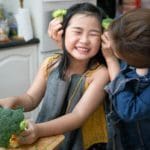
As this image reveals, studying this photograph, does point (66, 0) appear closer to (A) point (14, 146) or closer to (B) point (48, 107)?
(B) point (48, 107)

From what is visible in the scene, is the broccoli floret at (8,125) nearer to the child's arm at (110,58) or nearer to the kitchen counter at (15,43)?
the child's arm at (110,58)

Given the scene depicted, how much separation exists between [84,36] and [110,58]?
4.9 inches

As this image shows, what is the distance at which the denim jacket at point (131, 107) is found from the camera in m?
1.08

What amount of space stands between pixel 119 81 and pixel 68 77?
269 mm

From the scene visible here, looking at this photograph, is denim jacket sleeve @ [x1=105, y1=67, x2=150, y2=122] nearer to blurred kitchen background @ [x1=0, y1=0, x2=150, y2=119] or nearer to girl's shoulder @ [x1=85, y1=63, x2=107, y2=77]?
girl's shoulder @ [x1=85, y1=63, x2=107, y2=77]

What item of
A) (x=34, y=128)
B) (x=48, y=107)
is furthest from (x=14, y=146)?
(x=48, y=107)

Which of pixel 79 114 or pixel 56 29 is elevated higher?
pixel 56 29

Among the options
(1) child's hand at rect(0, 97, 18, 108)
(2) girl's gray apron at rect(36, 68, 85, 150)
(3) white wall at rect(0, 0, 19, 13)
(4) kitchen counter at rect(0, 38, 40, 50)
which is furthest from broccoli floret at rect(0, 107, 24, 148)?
(3) white wall at rect(0, 0, 19, 13)

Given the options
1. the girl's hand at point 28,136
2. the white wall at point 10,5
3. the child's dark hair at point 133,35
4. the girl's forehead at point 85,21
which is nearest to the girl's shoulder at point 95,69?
the girl's forehead at point 85,21

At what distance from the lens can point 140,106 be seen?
1070 millimetres

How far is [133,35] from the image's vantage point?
995 mm

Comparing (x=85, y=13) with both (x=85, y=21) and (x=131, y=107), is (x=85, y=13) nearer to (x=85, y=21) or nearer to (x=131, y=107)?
(x=85, y=21)

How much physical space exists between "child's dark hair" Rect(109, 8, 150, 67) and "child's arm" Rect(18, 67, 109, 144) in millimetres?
241

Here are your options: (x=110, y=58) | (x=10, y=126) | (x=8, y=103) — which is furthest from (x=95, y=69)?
(x=10, y=126)
